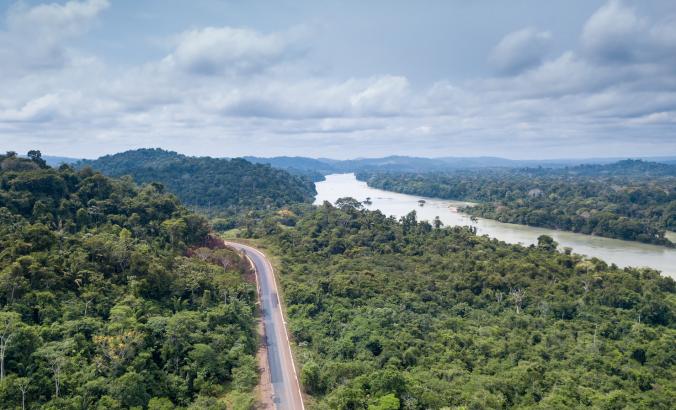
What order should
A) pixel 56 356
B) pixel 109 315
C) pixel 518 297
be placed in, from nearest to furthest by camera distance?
1. pixel 56 356
2. pixel 109 315
3. pixel 518 297

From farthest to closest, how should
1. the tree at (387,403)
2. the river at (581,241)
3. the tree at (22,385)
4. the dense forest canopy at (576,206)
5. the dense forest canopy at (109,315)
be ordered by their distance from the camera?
the dense forest canopy at (576,206) → the river at (581,241) → the dense forest canopy at (109,315) → the tree at (387,403) → the tree at (22,385)

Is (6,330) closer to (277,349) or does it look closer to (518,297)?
(277,349)

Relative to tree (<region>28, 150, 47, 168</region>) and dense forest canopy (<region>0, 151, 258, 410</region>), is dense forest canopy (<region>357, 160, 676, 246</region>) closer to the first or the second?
dense forest canopy (<region>0, 151, 258, 410</region>)

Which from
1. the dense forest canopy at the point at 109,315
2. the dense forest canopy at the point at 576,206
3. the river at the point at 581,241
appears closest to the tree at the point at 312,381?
the dense forest canopy at the point at 109,315

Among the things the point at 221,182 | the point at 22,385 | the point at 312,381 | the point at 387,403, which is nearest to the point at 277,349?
the point at 312,381

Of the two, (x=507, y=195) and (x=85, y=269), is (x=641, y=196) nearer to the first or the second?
(x=507, y=195)

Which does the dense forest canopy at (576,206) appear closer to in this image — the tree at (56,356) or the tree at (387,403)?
the tree at (387,403)

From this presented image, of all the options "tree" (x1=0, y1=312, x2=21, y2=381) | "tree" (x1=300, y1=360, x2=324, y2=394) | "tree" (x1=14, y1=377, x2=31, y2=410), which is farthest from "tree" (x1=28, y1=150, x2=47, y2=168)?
"tree" (x1=300, y1=360, x2=324, y2=394)
